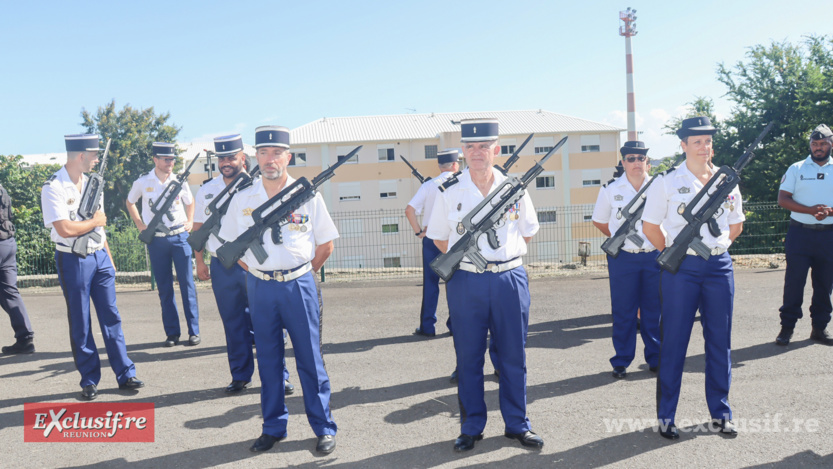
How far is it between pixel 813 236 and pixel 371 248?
36.7 ft

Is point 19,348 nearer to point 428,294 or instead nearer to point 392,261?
point 428,294

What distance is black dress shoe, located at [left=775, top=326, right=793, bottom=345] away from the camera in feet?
22.4

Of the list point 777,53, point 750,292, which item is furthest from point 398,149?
point 750,292

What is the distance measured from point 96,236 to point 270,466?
3.07 meters

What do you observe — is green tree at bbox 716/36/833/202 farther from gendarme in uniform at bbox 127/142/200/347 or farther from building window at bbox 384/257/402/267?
gendarme in uniform at bbox 127/142/200/347

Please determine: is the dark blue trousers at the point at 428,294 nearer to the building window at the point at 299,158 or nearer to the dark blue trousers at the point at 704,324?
the dark blue trousers at the point at 704,324

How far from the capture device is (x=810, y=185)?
6855 millimetres

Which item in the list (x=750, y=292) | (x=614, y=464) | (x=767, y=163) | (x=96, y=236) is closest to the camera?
(x=614, y=464)

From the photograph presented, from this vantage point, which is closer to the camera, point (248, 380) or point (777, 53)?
point (248, 380)

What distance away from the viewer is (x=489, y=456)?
13.9 ft

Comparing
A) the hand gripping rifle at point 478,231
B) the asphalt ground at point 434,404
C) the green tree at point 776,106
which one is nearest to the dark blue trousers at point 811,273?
Answer: the asphalt ground at point 434,404

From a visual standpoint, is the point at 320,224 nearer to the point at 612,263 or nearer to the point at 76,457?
the point at 76,457

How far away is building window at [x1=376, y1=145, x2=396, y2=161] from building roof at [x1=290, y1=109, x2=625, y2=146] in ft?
2.56

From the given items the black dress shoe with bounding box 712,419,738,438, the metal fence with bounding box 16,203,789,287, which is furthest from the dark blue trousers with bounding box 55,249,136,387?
the metal fence with bounding box 16,203,789,287
